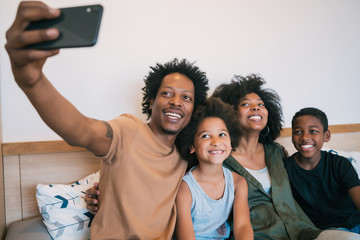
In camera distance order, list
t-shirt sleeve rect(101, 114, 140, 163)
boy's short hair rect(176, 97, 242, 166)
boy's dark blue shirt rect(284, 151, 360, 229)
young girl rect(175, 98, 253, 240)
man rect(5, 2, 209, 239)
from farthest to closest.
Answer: boy's dark blue shirt rect(284, 151, 360, 229) < boy's short hair rect(176, 97, 242, 166) < young girl rect(175, 98, 253, 240) < t-shirt sleeve rect(101, 114, 140, 163) < man rect(5, 2, 209, 239)

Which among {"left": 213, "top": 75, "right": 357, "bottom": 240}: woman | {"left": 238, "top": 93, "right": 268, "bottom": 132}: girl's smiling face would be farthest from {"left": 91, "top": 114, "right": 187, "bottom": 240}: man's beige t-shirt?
{"left": 238, "top": 93, "right": 268, "bottom": 132}: girl's smiling face

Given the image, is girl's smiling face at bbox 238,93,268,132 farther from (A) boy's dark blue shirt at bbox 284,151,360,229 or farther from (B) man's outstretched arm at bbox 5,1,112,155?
(B) man's outstretched arm at bbox 5,1,112,155

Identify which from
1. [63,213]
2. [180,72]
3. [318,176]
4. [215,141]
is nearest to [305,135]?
[318,176]

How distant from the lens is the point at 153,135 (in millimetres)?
1305

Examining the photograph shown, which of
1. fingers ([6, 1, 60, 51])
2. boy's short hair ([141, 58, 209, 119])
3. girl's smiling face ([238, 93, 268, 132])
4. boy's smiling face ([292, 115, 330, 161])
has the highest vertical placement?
fingers ([6, 1, 60, 51])

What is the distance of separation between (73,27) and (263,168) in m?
1.34

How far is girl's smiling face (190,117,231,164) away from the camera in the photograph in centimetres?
131

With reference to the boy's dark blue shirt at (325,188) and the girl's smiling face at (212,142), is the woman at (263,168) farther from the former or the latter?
the girl's smiling face at (212,142)

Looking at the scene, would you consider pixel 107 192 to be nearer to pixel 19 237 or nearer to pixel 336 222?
pixel 19 237

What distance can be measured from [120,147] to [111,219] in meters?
0.31

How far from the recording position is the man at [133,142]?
2.35 feet

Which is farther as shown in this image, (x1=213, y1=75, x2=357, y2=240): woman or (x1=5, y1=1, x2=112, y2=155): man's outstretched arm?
(x1=213, y1=75, x2=357, y2=240): woman

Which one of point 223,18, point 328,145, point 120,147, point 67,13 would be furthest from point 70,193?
point 328,145

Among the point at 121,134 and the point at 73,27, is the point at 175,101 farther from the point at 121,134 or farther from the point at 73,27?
the point at 73,27
